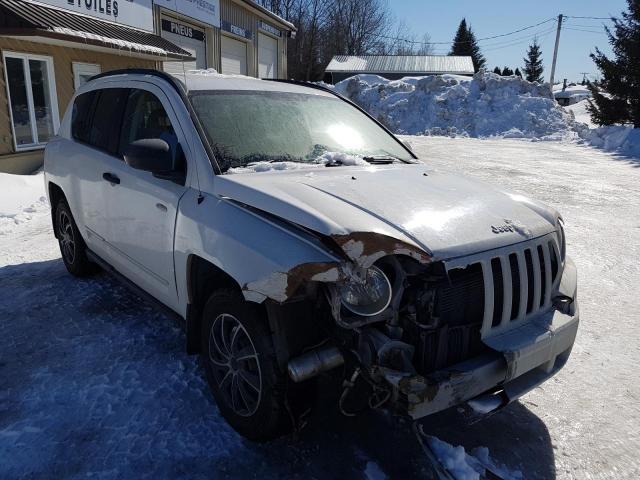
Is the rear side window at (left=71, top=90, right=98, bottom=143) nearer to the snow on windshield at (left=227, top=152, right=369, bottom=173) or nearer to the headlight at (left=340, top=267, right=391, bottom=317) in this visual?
the snow on windshield at (left=227, top=152, right=369, bottom=173)

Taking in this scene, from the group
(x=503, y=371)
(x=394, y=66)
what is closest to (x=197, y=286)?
(x=503, y=371)

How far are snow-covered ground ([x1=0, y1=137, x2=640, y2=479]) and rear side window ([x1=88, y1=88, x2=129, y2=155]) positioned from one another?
53.8 inches

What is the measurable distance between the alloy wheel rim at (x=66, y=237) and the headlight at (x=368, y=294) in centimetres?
355

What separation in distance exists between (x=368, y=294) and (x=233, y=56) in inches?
893

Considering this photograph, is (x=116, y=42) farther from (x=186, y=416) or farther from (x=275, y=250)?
(x=275, y=250)

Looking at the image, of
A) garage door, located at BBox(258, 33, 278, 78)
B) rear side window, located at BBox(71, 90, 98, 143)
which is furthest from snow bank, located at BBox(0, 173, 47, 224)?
garage door, located at BBox(258, 33, 278, 78)

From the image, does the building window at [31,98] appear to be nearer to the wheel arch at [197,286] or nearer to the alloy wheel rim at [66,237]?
the alloy wheel rim at [66,237]

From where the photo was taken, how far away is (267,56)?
1082 inches

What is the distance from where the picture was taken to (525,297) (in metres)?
2.62

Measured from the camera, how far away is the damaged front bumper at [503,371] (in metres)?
2.21

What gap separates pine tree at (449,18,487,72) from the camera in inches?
2547

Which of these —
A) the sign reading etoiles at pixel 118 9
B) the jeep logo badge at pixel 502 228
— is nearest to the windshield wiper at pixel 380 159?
the jeep logo badge at pixel 502 228

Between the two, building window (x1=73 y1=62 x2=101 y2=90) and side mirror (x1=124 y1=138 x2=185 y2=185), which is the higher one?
building window (x1=73 y1=62 x2=101 y2=90)

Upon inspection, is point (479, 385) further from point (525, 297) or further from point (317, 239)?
point (317, 239)
